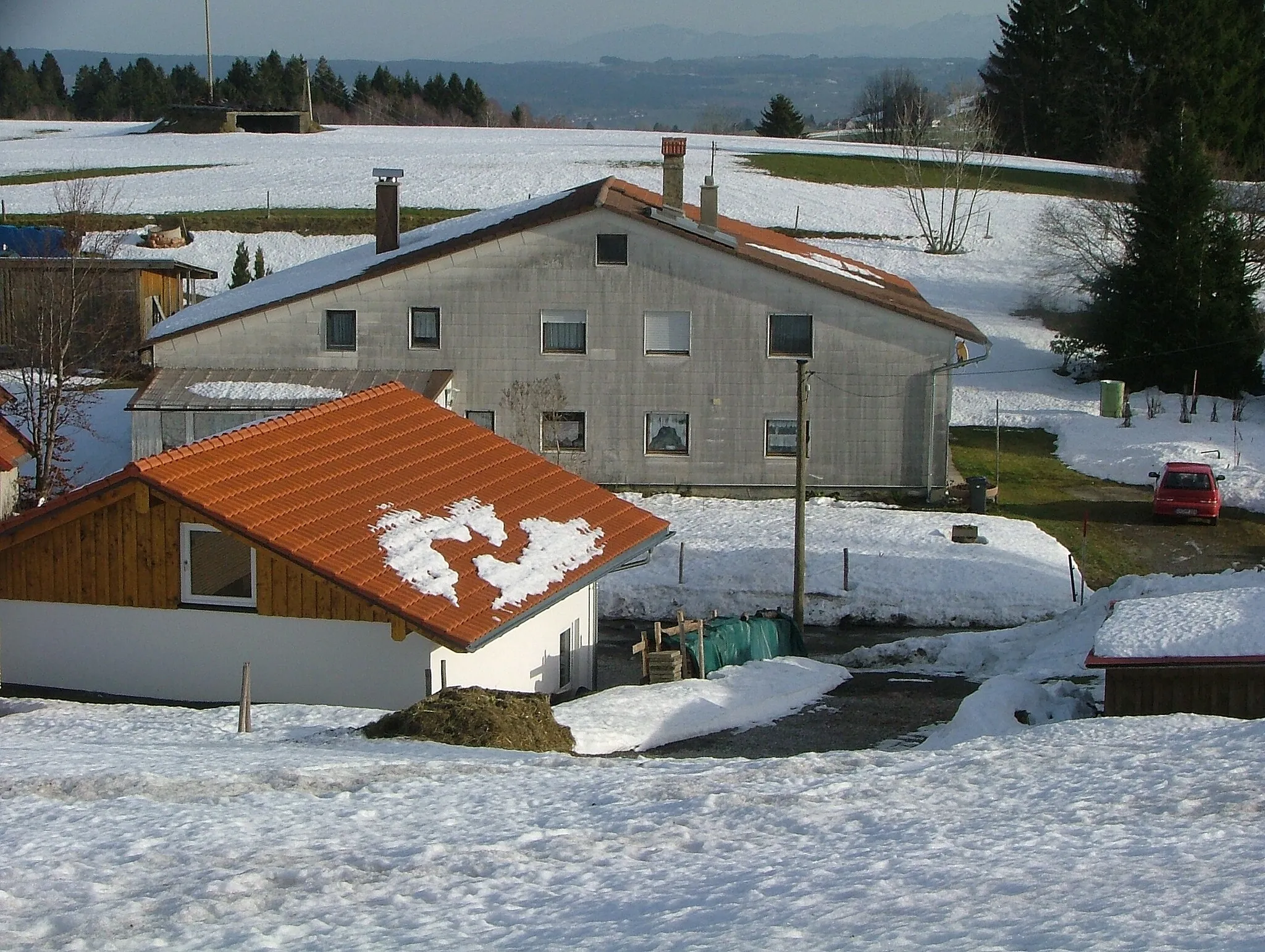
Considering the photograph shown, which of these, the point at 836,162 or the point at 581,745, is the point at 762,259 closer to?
the point at 581,745

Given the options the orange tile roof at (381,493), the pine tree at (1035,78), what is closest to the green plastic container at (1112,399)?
the orange tile roof at (381,493)

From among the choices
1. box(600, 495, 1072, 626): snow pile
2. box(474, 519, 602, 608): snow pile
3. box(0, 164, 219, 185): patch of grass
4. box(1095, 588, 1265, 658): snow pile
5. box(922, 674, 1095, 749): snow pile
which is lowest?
box(600, 495, 1072, 626): snow pile

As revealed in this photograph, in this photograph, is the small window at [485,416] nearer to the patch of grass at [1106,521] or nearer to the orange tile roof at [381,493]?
the orange tile roof at [381,493]

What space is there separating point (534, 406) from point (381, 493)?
16.6 meters

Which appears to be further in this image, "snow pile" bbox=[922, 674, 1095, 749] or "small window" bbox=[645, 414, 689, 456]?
"small window" bbox=[645, 414, 689, 456]

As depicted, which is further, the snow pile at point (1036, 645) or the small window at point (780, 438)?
the small window at point (780, 438)

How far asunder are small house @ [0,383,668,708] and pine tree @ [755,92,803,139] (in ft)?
325

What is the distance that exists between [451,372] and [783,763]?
2517 centimetres

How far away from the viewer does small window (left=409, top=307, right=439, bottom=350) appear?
120 ft

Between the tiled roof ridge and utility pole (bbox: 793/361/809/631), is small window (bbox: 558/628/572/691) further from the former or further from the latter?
utility pole (bbox: 793/361/809/631)

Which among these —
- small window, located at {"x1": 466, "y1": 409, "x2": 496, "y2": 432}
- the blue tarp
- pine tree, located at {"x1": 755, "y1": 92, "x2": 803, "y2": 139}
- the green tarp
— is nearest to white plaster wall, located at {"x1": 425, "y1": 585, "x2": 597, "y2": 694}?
the green tarp

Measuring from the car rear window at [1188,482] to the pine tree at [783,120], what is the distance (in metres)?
82.1

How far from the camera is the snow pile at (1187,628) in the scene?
1711 cm

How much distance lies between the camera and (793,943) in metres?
8.20
